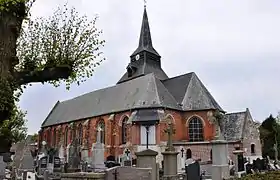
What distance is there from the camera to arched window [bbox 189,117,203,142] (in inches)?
1325

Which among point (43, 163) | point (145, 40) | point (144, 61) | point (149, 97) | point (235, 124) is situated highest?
point (145, 40)

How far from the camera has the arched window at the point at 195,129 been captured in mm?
33656

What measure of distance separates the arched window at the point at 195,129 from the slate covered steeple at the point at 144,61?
8.83m

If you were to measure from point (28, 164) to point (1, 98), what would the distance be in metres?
11.2

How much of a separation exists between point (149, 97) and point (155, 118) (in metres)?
2.79

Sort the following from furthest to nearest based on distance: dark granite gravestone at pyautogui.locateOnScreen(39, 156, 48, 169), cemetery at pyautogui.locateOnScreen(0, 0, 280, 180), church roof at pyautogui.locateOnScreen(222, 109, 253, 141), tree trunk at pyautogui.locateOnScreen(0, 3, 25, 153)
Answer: church roof at pyautogui.locateOnScreen(222, 109, 253, 141)
dark granite gravestone at pyautogui.locateOnScreen(39, 156, 48, 169)
cemetery at pyautogui.locateOnScreen(0, 0, 280, 180)
tree trunk at pyautogui.locateOnScreen(0, 3, 25, 153)

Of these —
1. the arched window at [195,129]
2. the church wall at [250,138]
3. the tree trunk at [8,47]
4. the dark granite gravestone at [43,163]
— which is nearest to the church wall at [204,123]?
the arched window at [195,129]

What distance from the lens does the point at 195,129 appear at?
33.9 meters

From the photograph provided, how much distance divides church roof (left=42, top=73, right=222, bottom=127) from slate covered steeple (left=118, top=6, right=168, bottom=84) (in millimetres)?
2515

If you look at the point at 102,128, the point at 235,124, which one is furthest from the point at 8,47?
the point at 102,128

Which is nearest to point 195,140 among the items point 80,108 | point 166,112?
point 166,112

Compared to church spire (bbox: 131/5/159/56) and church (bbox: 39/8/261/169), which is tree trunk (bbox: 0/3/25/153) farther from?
church spire (bbox: 131/5/159/56)

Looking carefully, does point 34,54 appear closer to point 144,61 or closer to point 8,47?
point 8,47

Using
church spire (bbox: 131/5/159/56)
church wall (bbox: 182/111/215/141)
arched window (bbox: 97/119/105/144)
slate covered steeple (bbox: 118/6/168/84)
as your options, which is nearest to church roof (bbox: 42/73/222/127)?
church wall (bbox: 182/111/215/141)
